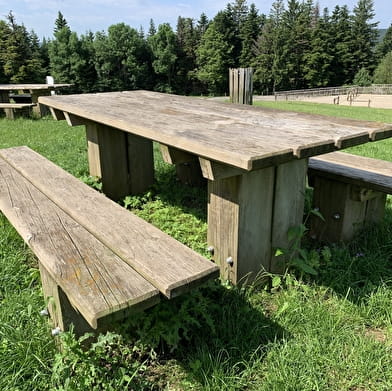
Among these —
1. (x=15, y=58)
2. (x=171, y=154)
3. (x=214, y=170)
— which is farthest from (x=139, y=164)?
(x=15, y=58)

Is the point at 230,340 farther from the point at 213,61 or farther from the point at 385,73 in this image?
the point at 385,73

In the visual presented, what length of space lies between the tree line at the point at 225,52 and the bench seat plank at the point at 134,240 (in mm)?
31989

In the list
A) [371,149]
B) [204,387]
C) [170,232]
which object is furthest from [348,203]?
[371,149]

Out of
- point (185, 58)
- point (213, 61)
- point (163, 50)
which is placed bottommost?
point (213, 61)

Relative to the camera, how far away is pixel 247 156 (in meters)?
1.63

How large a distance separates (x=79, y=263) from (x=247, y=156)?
807mm

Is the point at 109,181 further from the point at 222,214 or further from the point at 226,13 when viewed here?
the point at 226,13

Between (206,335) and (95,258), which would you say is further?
(206,335)

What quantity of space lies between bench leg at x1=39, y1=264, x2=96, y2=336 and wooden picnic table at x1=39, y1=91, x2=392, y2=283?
84cm

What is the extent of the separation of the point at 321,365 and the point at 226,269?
0.75 metres

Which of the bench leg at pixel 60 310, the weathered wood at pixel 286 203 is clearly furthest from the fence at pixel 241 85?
the bench leg at pixel 60 310

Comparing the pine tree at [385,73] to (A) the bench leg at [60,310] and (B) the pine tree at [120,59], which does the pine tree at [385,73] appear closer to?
(B) the pine tree at [120,59]

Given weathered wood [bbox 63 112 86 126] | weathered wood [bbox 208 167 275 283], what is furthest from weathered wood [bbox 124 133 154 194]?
weathered wood [bbox 208 167 275 283]

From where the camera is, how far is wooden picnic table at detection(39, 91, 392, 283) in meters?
1.84
